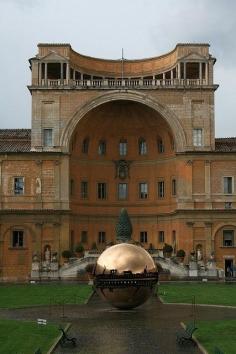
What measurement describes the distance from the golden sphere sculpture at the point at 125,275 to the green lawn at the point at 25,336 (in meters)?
3.21

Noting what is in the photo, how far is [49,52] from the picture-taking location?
67.9 metres

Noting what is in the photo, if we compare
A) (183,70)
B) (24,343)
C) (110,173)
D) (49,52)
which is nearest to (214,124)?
(183,70)

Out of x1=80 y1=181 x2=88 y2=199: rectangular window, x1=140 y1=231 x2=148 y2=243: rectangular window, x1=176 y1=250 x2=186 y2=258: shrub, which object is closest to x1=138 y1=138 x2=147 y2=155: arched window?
x1=80 y1=181 x2=88 y2=199: rectangular window

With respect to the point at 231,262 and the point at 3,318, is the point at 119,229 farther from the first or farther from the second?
the point at 3,318

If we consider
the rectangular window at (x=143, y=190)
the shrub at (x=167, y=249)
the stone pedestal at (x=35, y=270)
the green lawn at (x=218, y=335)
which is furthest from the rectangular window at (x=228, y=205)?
the green lawn at (x=218, y=335)

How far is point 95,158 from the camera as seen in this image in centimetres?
7231

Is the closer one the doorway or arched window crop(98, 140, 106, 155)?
the doorway

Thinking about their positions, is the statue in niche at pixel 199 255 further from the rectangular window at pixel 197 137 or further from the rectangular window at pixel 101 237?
the rectangular window at pixel 101 237

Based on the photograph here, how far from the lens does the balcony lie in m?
67.5

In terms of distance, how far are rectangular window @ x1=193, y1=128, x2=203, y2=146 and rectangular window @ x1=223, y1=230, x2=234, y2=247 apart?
9.31 m

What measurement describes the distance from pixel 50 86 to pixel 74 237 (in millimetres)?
15696

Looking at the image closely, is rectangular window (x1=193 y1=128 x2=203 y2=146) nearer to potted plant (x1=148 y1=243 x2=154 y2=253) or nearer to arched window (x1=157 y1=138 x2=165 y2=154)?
arched window (x1=157 y1=138 x2=165 y2=154)

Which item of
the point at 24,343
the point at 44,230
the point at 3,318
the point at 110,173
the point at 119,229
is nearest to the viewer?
the point at 24,343

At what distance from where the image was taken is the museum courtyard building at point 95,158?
66188mm
